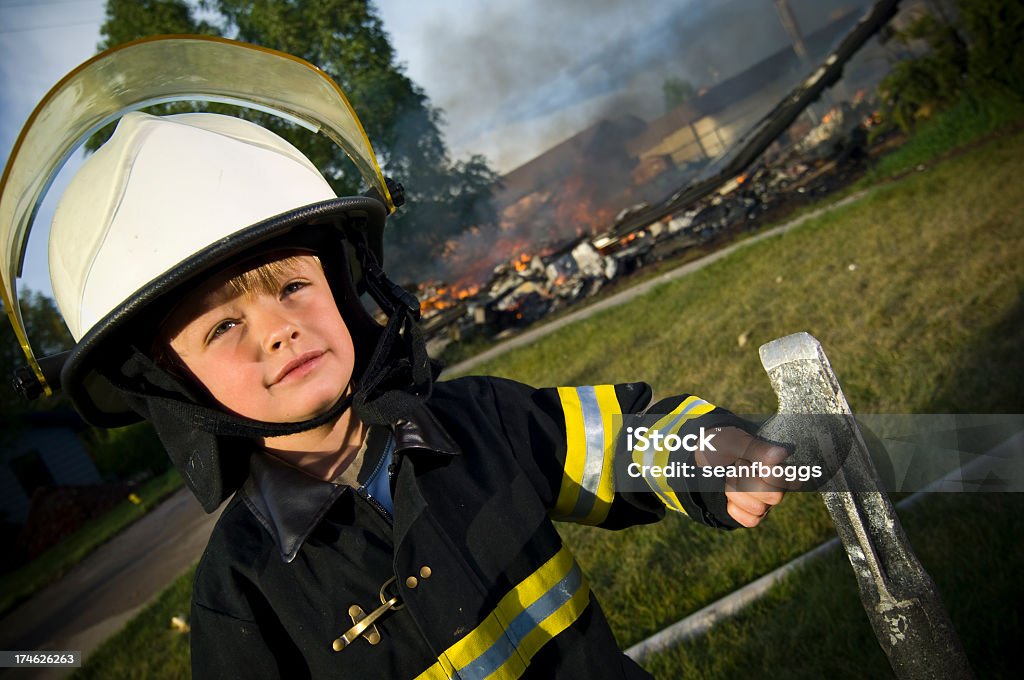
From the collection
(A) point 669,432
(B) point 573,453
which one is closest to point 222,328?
(B) point 573,453

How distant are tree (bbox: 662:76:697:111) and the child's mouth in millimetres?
24515

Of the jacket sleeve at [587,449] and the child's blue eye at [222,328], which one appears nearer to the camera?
the child's blue eye at [222,328]

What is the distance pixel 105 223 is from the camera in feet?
4.50

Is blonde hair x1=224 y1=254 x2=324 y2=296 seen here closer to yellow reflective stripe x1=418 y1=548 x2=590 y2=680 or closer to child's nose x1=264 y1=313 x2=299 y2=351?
child's nose x1=264 y1=313 x2=299 y2=351

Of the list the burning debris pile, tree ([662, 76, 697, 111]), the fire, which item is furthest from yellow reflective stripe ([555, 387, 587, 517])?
tree ([662, 76, 697, 111])

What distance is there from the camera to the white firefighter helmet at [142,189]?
1.35 metres

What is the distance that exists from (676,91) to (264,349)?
2759 centimetres

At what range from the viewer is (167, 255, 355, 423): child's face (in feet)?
4.47

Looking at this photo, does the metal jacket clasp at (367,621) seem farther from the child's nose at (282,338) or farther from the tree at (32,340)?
the tree at (32,340)

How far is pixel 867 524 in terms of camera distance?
100cm

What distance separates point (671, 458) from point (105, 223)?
4.33 ft

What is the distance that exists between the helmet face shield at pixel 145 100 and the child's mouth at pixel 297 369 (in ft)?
1.50

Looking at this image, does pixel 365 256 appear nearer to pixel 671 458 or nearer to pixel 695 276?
pixel 671 458

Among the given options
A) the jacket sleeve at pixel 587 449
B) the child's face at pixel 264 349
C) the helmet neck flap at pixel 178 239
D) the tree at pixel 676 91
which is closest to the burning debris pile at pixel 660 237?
the jacket sleeve at pixel 587 449
